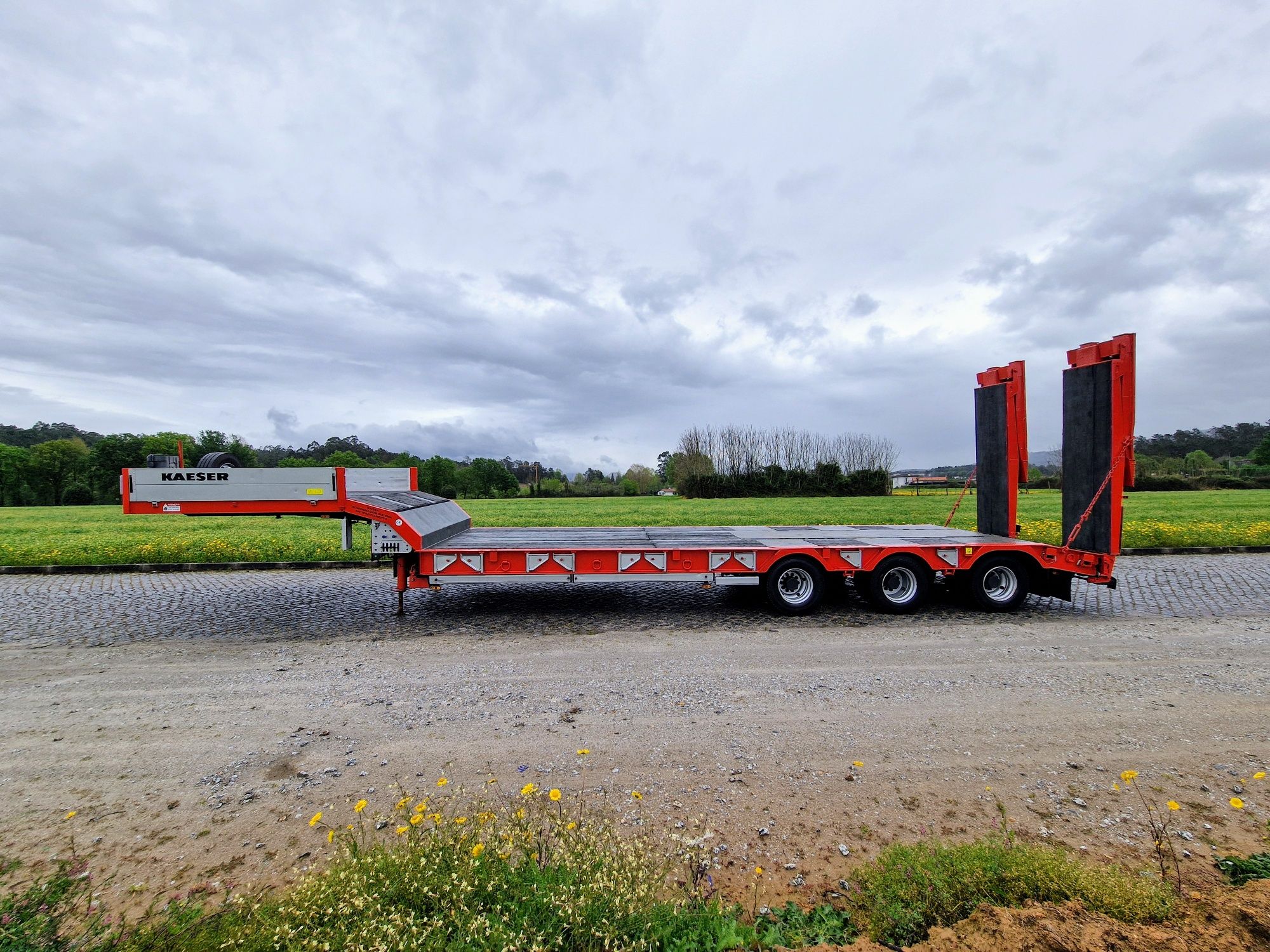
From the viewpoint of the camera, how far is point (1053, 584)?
8375 mm

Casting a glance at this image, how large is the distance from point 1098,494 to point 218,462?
11.9 meters

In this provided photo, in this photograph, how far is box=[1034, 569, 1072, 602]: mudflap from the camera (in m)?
8.19

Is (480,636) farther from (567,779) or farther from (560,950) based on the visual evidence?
(560,950)

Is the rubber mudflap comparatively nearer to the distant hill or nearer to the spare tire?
the spare tire

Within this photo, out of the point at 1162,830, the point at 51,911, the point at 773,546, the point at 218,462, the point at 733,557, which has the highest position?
the point at 218,462

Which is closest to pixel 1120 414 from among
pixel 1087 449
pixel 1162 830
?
pixel 1087 449

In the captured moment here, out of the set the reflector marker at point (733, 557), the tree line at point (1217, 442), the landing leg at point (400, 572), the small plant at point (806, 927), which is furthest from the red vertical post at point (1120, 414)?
the tree line at point (1217, 442)

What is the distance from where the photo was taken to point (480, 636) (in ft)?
24.2

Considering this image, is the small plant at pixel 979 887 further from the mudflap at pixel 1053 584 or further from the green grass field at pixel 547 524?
the green grass field at pixel 547 524

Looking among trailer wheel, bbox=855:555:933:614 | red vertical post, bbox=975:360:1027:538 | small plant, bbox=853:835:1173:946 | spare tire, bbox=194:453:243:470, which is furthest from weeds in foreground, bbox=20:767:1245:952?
red vertical post, bbox=975:360:1027:538

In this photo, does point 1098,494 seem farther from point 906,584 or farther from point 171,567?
point 171,567

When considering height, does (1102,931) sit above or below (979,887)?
above

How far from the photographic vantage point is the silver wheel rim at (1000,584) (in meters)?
8.27

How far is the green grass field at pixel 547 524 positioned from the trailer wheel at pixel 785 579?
7.67 meters
